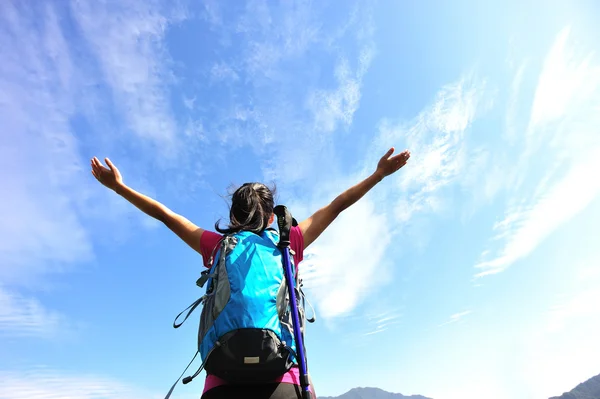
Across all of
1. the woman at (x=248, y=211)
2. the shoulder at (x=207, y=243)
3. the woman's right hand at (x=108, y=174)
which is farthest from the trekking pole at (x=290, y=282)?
the woman's right hand at (x=108, y=174)

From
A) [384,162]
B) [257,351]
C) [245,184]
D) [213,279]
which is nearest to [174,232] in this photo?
[245,184]

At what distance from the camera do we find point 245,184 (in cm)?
488

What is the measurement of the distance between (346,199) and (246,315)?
250 cm

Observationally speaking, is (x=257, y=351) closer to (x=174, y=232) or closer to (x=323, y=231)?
(x=323, y=231)

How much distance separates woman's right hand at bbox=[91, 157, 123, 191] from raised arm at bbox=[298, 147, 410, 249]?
3190 mm

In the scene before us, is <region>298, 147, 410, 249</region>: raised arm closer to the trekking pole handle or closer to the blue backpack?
the trekking pole handle

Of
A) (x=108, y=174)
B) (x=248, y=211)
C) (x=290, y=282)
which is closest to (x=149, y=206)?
(x=108, y=174)

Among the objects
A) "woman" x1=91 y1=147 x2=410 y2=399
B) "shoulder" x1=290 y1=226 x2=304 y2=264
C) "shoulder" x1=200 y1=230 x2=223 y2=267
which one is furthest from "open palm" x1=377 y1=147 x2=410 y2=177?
"shoulder" x1=200 y1=230 x2=223 y2=267

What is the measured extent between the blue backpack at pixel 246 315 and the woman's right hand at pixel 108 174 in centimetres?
270

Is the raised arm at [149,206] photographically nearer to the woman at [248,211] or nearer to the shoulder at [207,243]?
the woman at [248,211]

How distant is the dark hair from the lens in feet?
14.2

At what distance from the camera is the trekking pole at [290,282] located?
3.19 m

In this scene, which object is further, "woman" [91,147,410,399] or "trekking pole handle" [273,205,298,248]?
"woman" [91,147,410,399]

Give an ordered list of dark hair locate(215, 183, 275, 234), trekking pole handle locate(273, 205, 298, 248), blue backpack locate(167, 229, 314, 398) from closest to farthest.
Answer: blue backpack locate(167, 229, 314, 398) < trekking pole handle locate(273, 205, 298, 248) < dark hair locate(215, 183, 275, 234)
